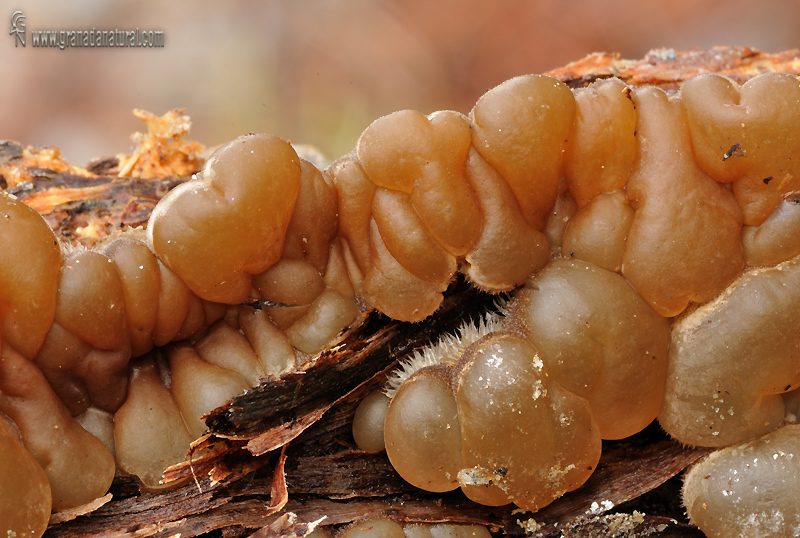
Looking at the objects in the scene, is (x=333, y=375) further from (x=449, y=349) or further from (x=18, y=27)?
(x=18, y=27)

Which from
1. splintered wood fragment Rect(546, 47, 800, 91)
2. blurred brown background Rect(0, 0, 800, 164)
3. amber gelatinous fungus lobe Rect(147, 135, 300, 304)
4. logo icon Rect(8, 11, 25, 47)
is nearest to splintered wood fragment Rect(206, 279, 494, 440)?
amber gelatinous fungus lobe Rect(147, 135, 300, 304)

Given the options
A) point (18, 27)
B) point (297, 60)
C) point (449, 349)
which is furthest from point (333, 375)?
point (18, 27)

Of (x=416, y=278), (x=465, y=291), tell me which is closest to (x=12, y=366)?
(x=416, y=278)

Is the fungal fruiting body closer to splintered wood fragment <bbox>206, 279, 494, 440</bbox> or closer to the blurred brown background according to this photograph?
splintered wood fragment <bbox>206, 279, 494, 440</bbox>

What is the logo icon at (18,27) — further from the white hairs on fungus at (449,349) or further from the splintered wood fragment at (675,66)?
the white hairs on fungus at (449,349)

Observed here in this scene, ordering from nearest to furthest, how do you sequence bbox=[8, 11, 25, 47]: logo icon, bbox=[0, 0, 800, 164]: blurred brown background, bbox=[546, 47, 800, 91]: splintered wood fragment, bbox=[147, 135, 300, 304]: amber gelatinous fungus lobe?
bbox=[147, 135, 300, 304]: amber gelatinous fungus lobe → bbox=[546, 47, 800, 91]: splintered wood fragment → bbox=[8, 11, 25, 47]: logo icon → bbox=[0, 0, 800, 164]: blurred brown background

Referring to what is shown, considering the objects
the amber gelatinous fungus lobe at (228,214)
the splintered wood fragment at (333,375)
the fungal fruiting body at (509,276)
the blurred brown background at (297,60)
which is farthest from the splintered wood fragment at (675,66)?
the blurred brown background at (297,60)
